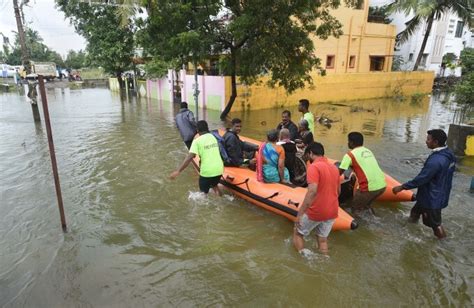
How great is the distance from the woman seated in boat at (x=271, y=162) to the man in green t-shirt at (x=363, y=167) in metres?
1.03

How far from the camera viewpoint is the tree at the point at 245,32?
10.9 meters

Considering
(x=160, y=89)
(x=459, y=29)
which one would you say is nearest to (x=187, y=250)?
(x=160, y=89)

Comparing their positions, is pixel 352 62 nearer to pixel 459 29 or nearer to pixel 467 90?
pixel 459 29

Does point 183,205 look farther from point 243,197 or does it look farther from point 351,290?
point 351,290

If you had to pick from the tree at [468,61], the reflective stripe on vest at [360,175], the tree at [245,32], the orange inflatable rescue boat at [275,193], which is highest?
the tree at [245,32]

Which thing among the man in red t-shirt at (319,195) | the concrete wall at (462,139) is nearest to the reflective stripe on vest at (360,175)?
the man in red t-shirt at (319,195)

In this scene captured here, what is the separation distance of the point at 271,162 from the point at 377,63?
24851 millimetres

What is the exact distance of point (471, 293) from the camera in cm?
393

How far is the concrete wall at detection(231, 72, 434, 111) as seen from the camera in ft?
58.7

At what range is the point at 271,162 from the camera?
5.69m

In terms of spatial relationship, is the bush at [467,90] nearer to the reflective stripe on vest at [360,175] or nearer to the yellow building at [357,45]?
the reflective stripe on vest at [360,175]

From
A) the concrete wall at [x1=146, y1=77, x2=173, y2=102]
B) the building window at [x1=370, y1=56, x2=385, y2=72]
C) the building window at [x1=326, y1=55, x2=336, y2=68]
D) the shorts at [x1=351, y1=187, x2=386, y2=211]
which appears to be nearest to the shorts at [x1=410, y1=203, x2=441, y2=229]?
the shorts at [x1=351, y1=187, x2=386, y2=211]

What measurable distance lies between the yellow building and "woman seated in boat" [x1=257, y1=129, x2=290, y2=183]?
1827cm

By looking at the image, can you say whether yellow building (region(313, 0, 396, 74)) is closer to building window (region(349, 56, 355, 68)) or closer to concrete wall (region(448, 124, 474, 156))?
building window (region(349, 56, 355, 68))
